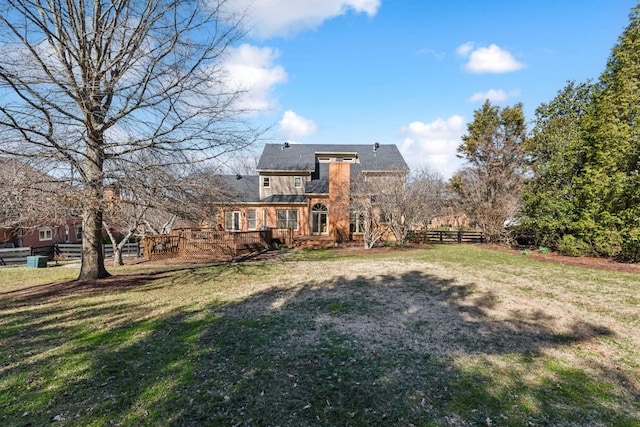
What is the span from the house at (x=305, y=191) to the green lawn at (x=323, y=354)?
12855 mm

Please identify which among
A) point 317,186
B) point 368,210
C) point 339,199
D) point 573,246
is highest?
point 317,186

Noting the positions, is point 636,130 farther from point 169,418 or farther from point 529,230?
point 169,418

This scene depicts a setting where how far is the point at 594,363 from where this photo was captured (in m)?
4.58

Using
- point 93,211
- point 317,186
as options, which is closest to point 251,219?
point 317,186

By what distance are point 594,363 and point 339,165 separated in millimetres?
18280

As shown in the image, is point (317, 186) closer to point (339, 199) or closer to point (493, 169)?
point (339, 199)

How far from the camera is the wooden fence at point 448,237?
21.6m

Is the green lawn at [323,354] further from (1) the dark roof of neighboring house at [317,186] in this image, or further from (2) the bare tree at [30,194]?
(1) the dark roof of neighboring house at [317,186]

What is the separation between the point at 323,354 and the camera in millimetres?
4793

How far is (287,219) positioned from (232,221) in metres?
4.39

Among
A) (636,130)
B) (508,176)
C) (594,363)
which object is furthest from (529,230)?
(594,363)

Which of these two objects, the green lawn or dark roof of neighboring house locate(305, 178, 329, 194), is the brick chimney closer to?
dark roof of neighboring house locate(305, 178, 329, 194)

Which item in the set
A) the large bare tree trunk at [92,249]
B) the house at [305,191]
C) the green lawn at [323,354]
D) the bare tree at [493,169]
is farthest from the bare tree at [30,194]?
the bare tree at [493,169]

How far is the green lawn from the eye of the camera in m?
3.43
